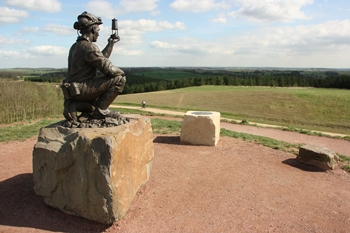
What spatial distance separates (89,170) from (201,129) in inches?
259

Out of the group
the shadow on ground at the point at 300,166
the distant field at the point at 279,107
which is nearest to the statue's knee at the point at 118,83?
the shadow on ground at the point at 300,166

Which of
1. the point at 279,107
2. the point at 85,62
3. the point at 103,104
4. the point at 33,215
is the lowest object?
the point at 33,215

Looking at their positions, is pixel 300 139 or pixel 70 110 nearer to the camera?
pixel 70 110

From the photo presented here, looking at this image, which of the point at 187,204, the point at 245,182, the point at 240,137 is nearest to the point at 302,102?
the point at 240,137

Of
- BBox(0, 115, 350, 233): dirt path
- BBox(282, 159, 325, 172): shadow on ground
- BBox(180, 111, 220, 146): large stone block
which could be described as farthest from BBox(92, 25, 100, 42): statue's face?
BBox(282, 159, 325, 172): shadow on ground

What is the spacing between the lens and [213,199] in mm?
6672

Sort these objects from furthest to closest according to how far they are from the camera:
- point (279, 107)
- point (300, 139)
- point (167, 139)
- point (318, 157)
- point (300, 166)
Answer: point (279, 107), point (300, 139), point (167, 139), point (300, 166), point (318, 157)

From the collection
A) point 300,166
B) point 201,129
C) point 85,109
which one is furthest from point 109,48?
point 300,166

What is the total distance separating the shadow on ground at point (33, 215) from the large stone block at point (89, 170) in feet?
0.53

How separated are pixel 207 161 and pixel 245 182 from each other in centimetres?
195

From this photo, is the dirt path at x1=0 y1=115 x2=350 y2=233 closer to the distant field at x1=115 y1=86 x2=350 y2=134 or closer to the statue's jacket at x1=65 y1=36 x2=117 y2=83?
the statue's jacket at x1=65 y1=36 x2=117 y2=83

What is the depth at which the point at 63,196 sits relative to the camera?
5.92 metres

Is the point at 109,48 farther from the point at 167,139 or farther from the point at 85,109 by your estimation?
the point at 167,139

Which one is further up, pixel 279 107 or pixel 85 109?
pixel 85 109
